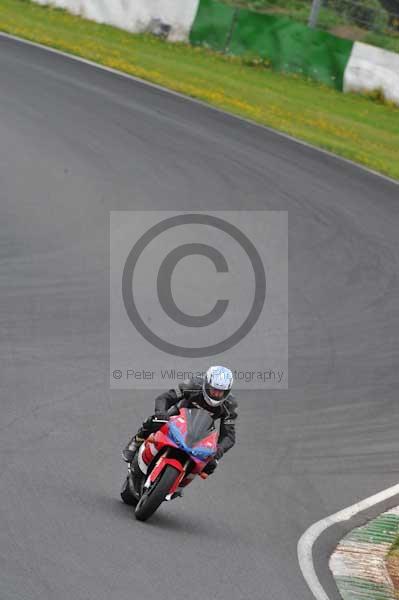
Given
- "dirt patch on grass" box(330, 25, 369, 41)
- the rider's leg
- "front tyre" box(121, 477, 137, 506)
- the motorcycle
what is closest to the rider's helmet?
the motorcycle

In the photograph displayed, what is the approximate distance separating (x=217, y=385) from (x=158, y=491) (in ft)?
3.12

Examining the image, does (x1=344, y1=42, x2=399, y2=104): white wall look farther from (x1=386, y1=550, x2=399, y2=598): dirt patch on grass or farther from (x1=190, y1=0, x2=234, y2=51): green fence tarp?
(x1=386, y1=550, x2=399, y2=598): dirt patch on grass

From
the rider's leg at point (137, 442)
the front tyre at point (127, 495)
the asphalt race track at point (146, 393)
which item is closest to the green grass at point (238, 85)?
the asphalt race track at point (146, 393)

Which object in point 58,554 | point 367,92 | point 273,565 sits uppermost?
point 58,554

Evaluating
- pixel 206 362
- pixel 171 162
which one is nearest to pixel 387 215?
pixel 171 162

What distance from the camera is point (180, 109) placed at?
25.5 m

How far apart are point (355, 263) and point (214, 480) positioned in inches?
329

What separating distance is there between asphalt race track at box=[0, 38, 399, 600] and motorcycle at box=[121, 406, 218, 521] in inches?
8.6

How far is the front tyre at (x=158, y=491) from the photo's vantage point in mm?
8742

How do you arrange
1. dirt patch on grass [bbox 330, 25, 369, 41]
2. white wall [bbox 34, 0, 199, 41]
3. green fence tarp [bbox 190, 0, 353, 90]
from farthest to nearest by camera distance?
dirt patch on grass [bbox 330, 25, 369, 41] < white wall [bbox 34, 0, 199, 41] < green fence tarp [bbox 190, 0, 353, 90]

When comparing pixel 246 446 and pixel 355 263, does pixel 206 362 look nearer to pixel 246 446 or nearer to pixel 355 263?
pixel 246 446

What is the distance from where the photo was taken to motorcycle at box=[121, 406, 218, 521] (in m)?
8.80

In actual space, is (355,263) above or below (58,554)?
below

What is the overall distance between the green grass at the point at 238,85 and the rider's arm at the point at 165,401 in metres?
16.1
